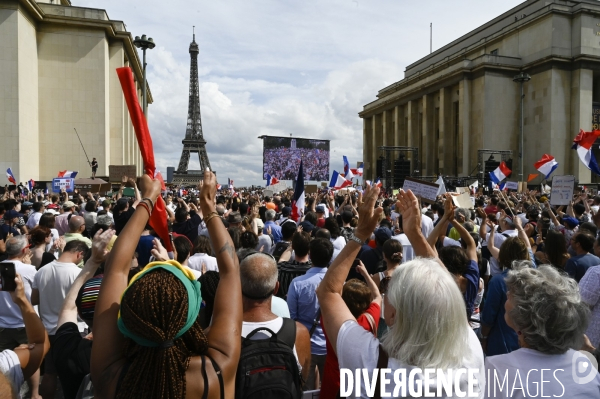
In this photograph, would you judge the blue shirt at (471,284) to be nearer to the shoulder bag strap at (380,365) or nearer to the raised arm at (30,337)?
the shoulder bag strap at (380,365)

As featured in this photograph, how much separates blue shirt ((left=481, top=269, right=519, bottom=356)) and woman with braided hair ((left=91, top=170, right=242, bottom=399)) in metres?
2.73

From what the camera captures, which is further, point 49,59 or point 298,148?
point 298,148

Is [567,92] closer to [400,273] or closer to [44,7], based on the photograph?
[44,7]

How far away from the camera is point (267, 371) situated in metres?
2.27

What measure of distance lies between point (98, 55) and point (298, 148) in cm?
1589

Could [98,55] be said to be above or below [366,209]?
above

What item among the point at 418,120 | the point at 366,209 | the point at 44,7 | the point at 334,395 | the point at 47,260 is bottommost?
the point at 334,395

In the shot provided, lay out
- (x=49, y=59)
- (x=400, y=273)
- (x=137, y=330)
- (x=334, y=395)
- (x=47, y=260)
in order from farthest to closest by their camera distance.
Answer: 1. (x=49, y=59)
2. (x=47, y=260)
3. (x=334, y=395)
4. (x=400, y=273)
5. (x=137, y=330)

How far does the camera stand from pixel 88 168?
31.9 metres

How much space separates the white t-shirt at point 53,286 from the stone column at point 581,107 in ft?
136

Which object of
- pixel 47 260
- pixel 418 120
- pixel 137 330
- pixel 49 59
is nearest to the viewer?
pixel 137 330

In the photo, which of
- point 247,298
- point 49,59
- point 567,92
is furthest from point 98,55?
point 567,92

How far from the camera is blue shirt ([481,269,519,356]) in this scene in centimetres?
391

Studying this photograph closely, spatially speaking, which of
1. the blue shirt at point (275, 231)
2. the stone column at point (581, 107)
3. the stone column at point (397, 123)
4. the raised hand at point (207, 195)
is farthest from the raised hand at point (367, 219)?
the stone column at point (397, 123)
